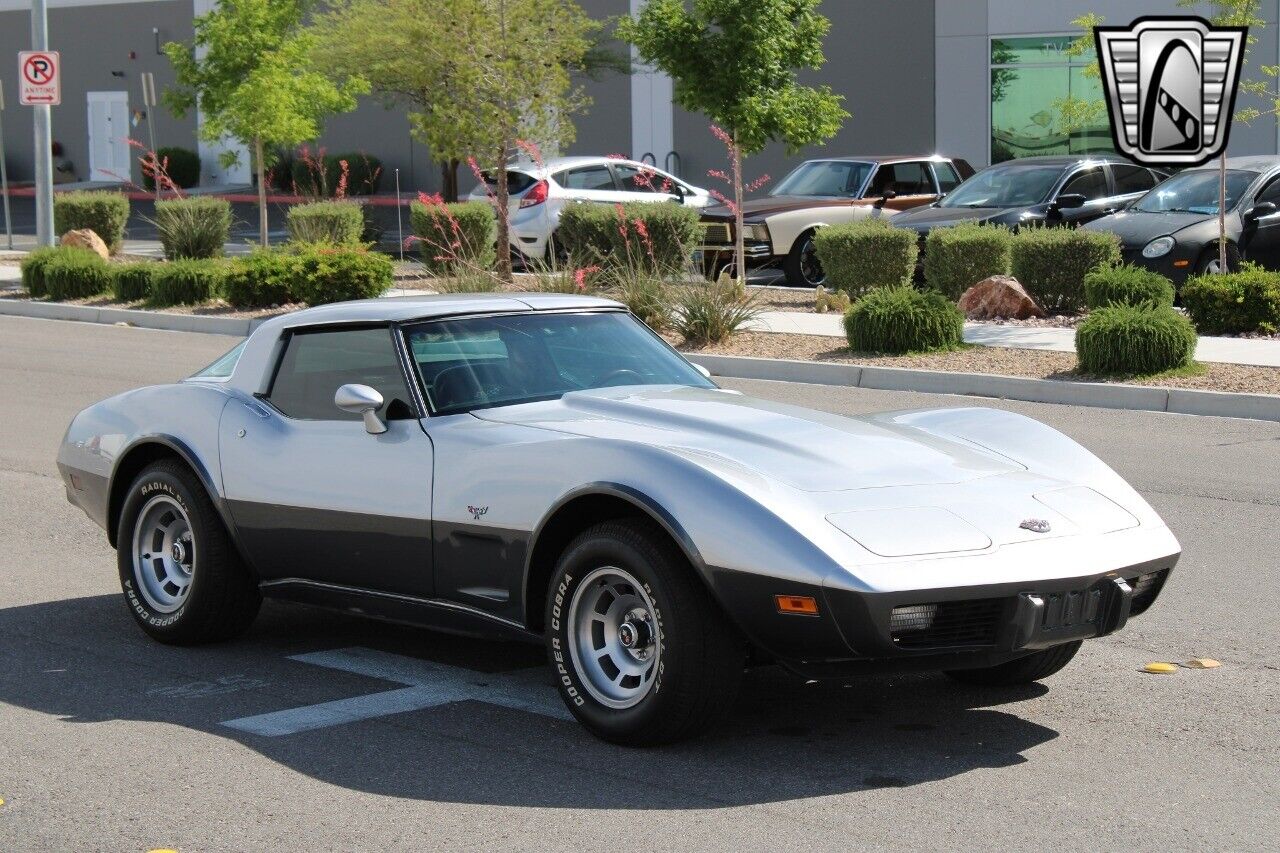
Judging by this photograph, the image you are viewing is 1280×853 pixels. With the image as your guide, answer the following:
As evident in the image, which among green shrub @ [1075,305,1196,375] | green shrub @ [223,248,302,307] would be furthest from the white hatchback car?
green shrub @ [1075,305,1196,375]

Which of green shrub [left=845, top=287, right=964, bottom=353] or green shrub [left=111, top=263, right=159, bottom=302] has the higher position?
green shrub [left=111, top=263, right=159, bottom=302]

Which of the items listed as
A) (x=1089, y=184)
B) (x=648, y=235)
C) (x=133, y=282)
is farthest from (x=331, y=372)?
(x=133, y=282)

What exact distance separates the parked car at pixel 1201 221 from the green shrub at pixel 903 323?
11.9ft

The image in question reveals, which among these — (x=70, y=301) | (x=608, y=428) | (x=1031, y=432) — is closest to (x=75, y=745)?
(x=608, y=428)

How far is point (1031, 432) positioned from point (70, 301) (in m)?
19.6

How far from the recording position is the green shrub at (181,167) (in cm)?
4981

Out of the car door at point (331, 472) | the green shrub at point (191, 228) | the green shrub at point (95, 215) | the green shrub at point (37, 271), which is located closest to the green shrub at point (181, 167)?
the green shrub at point (95, 215)

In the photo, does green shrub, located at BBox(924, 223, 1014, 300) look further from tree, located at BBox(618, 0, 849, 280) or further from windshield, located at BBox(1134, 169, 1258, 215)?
tree, located at BBox(618, 0, 849, 280)

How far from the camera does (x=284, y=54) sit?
28438mm

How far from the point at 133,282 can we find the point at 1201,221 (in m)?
13.4

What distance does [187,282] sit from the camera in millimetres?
22172

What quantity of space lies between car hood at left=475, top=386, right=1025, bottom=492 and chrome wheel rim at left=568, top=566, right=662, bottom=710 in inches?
18.2

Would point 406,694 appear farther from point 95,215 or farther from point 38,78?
point 95,215

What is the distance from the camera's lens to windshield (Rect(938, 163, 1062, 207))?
21.5 metres
